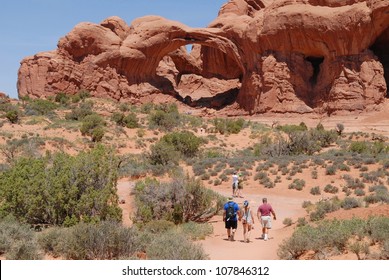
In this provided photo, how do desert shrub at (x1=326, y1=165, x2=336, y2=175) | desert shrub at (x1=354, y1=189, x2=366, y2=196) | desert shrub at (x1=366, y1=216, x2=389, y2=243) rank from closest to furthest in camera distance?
1. desert shrub at (x1=366, y1=216, x2=389, y2=243)
2. desert shrub at (x1=354, y1=189, x2=366, y2=196)
3. desert shrub at (x1=326, y1=165, x2=336, y2=175)

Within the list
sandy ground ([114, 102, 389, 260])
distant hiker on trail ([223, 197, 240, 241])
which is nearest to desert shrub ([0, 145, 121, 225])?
sandy ground ([114, 102, 389, 260])

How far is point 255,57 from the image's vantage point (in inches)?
1714

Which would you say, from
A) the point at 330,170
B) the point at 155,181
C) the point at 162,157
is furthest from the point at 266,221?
the point at 162,157

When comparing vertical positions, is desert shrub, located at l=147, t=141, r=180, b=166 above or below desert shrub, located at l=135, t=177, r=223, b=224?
above

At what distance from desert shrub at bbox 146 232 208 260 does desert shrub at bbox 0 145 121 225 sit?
273 cm

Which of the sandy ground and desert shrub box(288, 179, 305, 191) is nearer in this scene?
the sandy ground

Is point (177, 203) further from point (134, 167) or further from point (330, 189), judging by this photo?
point (134, 167)

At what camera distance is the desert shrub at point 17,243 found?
25.1ft

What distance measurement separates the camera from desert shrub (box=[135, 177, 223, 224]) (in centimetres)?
1273

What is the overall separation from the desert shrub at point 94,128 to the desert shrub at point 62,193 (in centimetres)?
1765

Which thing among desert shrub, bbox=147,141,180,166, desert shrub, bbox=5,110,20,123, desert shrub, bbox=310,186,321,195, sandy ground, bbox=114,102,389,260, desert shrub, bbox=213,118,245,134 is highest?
desert shrub, bbox=5,110,20,123

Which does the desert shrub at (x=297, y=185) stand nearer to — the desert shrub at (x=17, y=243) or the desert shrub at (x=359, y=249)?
the desert shrub at (x=359, y=249)

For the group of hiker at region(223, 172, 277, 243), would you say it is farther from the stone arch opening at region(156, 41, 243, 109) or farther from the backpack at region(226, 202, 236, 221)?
the stone arch opening at region(156, 41, 243, 109)

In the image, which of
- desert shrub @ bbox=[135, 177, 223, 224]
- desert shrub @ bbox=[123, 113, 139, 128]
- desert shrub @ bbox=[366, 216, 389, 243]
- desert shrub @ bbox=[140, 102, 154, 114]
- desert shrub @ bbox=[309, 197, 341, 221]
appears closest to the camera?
desert shrub @ bbox=[366, 216, 389, 243]
